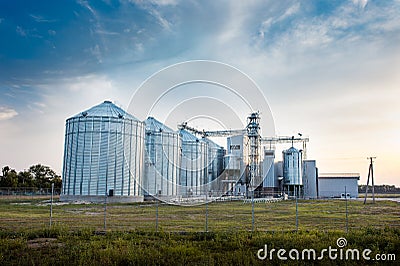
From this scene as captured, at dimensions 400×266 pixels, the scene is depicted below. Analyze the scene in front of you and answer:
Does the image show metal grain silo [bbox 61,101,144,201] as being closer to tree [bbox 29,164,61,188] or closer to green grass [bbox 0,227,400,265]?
green grass [bbox 0,227,400,265]

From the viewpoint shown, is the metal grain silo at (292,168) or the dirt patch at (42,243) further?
the metal grain silo at (292,168)

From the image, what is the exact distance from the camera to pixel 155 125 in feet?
186

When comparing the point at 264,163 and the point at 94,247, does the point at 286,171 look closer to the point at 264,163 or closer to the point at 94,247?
the point at 264,163

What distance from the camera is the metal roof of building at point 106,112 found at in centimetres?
4652

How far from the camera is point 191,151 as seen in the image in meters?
64.7

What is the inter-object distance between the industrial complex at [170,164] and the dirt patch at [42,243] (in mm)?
13126

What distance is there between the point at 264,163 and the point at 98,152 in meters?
38.7

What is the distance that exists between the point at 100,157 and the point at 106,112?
21.9 feet

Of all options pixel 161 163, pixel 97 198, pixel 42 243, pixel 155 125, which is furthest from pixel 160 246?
pixel 155 125

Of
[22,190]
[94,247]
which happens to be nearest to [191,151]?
[22,190]

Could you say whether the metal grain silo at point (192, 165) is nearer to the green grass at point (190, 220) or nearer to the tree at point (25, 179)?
the green grass at point (190, 220)

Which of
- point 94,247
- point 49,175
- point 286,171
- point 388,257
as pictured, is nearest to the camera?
point 388,257

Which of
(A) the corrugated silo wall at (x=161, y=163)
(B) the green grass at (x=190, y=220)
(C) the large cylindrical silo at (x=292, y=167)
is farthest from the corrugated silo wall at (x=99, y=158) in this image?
(C) the large cylindrical silo at (x=292, y=167)

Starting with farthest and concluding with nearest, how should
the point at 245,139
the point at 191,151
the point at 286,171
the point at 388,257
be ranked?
the point at 286,171 → the point at 245,139 → the point at 191,151 → the point at 388,257
